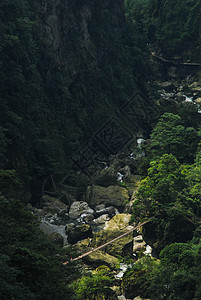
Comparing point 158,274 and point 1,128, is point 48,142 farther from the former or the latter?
point 158,274

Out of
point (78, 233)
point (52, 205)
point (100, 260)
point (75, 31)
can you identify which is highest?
point (75, 31)

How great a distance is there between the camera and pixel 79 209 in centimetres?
2586

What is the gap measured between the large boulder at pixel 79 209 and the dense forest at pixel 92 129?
245cm

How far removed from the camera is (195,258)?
16125 millimetres

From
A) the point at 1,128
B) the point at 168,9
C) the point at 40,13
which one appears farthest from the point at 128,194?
the point at 168,9

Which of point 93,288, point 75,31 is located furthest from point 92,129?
point 93,288

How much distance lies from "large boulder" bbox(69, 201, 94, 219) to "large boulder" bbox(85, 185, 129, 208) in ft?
1.63

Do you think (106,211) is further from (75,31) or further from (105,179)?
(75,31)

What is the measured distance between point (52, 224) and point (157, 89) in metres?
27.9

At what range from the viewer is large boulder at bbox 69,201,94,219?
25.4m

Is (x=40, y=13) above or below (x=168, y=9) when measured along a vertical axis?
below

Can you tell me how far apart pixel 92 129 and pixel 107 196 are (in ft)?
33.1

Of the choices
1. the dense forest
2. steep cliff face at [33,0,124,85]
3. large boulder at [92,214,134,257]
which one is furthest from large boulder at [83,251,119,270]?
steep cliff face at [33,0,124,85]

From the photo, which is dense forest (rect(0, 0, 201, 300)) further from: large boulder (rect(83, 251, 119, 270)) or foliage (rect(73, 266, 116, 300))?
large boulder (rect(83, 251, 119, 270))
